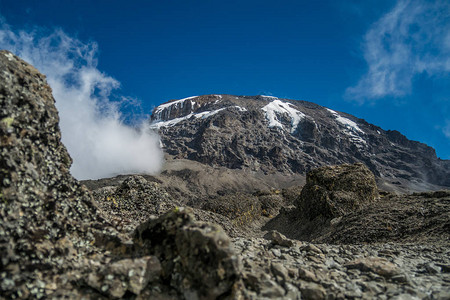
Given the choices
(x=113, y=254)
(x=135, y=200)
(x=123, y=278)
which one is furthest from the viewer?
(x=135, y=200)

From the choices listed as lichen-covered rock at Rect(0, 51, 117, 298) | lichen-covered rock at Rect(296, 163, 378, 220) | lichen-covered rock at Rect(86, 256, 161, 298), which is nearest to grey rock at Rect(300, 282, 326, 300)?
lichen-covered rock at Rect(86, 256, 161, 298)

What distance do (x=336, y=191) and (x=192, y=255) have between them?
22.4 meters

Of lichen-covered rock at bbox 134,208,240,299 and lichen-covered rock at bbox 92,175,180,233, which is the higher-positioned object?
lichen-covered rock at bbox 92,175,180,233

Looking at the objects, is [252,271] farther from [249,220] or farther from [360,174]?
[249,220]

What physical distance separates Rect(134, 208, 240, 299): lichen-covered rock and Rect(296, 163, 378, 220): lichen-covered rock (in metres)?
19.8

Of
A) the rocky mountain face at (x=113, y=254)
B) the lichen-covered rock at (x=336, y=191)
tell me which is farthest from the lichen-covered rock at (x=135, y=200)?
the lichen-covered rock at (x=336, y=191)

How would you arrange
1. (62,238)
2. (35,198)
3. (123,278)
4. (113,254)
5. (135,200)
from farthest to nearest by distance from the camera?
(135,200) < (113,254) < (62,238) < (35,198) < (123,278)

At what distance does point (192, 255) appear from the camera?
5160mm

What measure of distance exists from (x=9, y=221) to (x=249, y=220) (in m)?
29.9

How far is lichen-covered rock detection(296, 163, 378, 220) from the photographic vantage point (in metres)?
23.1

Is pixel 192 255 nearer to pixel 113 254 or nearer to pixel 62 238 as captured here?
pixel 113 254

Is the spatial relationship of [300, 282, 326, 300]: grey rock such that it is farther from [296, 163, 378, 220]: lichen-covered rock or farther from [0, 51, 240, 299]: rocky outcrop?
[296, 163, 378, 220]: lichen-covered rock

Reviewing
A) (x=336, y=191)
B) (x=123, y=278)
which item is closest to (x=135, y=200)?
(x=123, y=278)

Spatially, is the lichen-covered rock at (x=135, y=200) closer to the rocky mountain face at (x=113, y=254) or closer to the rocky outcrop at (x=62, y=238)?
the rocky mountain face at (x=113, y=254)
